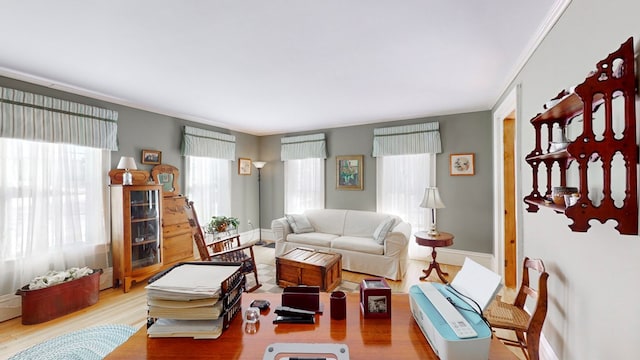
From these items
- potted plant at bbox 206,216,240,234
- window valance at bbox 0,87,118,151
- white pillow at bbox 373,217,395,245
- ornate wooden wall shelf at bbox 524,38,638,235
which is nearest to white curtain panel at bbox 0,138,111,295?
window valance at bbox 0,87,118,151

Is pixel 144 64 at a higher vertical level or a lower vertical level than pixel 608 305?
higher

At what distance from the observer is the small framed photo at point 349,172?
15.8 feet

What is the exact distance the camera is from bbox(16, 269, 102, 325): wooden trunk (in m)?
2.53

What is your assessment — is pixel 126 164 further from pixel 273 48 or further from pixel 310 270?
pixel 310 270

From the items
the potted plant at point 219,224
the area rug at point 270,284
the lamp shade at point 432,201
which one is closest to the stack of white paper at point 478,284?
the area rug at point 270,284

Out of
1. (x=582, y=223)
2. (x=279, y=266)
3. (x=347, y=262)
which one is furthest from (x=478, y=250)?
(x=582, y=223)

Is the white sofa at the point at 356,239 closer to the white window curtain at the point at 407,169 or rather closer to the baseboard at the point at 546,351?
the white window curtain at the point at 407,169

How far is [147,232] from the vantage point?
3.48 metres

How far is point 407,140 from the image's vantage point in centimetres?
435

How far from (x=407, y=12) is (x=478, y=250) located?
356 centimetres

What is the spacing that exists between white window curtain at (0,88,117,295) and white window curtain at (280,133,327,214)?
284cm

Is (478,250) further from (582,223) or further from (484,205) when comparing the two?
(582,223)

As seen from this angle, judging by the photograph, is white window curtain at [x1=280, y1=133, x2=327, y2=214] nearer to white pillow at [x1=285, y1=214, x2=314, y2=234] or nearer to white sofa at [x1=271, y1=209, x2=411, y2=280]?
white sofa at [x1=271, y1=209, x2=411, y2=280]

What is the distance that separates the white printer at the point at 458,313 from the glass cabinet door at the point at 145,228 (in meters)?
3.46
